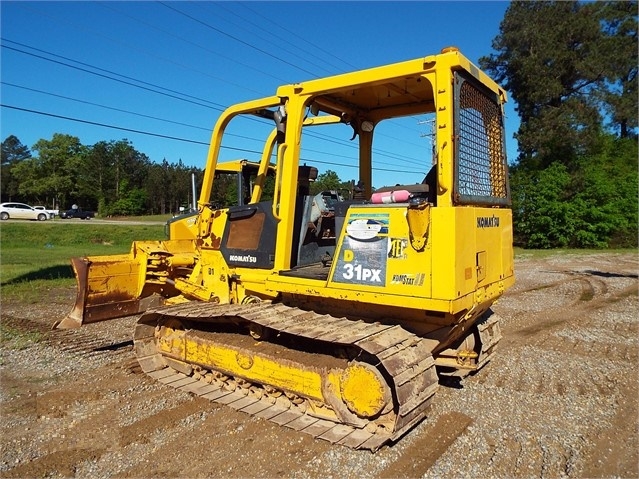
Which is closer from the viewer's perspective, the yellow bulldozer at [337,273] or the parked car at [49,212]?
the yellow bulldozer at [337,273]

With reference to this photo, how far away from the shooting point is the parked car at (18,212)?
39.1m

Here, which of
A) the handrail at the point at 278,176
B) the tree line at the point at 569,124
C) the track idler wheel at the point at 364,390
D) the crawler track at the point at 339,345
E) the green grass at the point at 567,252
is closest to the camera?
the crawler track at the point at 339,345

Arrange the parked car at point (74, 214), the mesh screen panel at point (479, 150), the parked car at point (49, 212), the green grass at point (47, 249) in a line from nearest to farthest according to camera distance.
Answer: the mesh screen panel at point (479, 150), the green grass at point (47, 249), the parked car at point (49, 212), the parked car at point (74, 214)

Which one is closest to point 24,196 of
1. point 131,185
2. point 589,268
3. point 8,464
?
point 131,185

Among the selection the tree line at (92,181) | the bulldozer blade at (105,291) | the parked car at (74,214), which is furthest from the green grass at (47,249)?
the tree line at (92,181)

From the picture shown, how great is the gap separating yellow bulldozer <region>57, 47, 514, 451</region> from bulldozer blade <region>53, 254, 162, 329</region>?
16 millimetres

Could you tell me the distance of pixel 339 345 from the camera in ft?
14.0

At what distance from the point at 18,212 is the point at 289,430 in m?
42.5

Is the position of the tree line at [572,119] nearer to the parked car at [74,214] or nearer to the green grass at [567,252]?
the green grass at [567,252]

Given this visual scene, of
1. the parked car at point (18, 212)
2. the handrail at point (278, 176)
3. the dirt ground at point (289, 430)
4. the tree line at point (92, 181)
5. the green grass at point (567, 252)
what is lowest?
the dirt ground at point (289, 430)

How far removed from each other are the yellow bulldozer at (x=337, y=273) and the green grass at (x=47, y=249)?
6292 mm

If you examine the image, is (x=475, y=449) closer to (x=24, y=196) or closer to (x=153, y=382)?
(x=153, y=382)

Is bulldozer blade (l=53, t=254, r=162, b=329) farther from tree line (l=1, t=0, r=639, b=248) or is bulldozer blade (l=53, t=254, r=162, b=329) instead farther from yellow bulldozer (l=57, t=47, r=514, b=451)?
tree line (l=1, t=0, r=639, b=248)

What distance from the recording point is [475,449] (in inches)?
160
